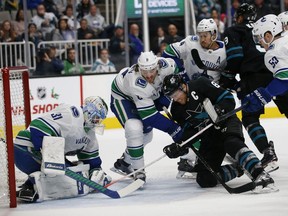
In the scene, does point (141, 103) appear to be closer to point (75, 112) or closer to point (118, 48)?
point (75, 112)

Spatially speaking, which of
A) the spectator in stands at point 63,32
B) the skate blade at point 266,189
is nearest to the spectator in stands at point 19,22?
the spectator in stands at point 63,32

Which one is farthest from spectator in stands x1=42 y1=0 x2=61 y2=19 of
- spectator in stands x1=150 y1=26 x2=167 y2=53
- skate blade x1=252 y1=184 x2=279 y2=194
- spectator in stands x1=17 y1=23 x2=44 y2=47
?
skate blade x1=252 y1=184 x2=279 y2=194

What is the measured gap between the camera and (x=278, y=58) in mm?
5559

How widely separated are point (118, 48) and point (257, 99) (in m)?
4.70

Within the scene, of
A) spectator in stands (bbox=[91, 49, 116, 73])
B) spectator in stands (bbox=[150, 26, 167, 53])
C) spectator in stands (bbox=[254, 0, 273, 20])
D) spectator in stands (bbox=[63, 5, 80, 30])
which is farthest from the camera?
spectator in stands (bbox=[254, 0, 273, 20])

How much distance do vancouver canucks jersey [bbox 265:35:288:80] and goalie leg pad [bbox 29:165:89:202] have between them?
1.30 meters

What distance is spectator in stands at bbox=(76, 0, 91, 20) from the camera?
10.1 metres

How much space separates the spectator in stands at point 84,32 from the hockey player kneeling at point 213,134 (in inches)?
174

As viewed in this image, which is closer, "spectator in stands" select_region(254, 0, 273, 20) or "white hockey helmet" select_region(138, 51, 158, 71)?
"white hockey helmet" select_region(138, 51, 158, 71)

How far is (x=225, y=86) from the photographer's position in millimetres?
6391

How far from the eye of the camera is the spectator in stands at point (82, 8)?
1012 centimetres

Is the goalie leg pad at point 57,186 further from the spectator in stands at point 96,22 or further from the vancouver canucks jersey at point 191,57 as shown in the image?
the spectator in stands at point 96,22

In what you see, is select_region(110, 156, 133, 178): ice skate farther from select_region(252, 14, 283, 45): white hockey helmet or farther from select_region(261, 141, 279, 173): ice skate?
select_region(252, 14, 283, 45): white hockey helmet

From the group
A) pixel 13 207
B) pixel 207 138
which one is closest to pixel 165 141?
pixel 207 138
